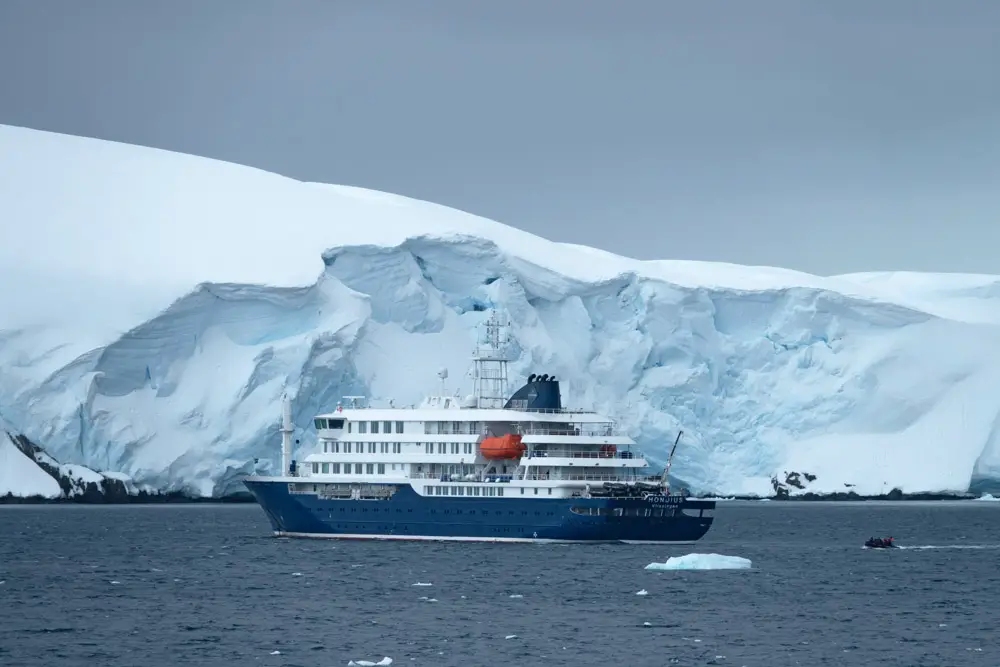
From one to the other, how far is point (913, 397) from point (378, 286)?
24.3 meters

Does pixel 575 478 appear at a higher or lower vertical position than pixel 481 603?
higher

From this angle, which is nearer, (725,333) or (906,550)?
(906,550)

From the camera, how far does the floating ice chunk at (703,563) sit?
38.2 m

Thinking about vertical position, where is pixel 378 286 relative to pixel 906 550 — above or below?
above

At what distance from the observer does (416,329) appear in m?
66.1

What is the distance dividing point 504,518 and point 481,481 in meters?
1.21

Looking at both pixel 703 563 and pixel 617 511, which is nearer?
pixel 703 563

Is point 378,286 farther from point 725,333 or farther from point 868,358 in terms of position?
point 868,358

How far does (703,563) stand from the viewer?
38.7 m

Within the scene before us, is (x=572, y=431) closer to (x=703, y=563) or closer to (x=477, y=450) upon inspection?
(x=477, y=450)

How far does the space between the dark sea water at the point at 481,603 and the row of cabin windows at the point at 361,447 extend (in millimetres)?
2630

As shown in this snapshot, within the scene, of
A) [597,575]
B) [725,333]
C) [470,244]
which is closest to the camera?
[597,575]

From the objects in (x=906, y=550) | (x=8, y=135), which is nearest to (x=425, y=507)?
(x=906, y=550)

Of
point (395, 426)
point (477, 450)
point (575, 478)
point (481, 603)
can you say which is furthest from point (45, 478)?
point (481, 603)
